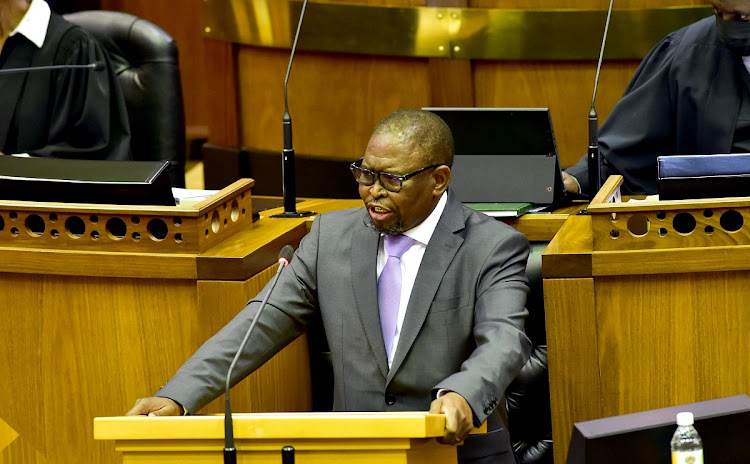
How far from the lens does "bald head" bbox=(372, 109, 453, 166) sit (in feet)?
9.00

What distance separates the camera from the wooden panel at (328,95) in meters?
5.45

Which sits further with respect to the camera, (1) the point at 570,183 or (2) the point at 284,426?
(1) the point at 570,183

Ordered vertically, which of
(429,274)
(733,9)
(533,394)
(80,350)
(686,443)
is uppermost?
(733,9)

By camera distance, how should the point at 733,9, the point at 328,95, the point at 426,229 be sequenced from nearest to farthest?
the point at 426,229 → the point at 733,9 → the point at 328,95

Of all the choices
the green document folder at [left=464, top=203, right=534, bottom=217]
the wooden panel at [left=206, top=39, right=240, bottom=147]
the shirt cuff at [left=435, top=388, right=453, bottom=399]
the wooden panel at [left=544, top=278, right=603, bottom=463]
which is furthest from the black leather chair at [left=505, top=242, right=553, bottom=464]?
the wooden panel at [left=206, top=39, right=240, bottom=147]

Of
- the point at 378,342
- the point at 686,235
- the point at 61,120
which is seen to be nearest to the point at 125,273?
the point at 378,342

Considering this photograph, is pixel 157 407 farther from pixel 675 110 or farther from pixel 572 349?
pixel 675 110

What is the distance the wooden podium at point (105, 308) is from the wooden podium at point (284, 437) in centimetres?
75

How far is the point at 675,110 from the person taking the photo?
3.82 metres

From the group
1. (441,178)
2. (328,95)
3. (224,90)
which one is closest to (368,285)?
(441,178)

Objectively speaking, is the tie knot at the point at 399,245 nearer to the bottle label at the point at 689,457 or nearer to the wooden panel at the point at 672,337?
the wooden panel at the point at 672,337

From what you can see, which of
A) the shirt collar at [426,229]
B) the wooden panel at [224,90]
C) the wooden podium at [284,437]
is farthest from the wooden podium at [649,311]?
the wooden panel at [224,90]

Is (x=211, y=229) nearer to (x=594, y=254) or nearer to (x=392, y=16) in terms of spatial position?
(x=594, y=254)

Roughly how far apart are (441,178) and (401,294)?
271 mm
